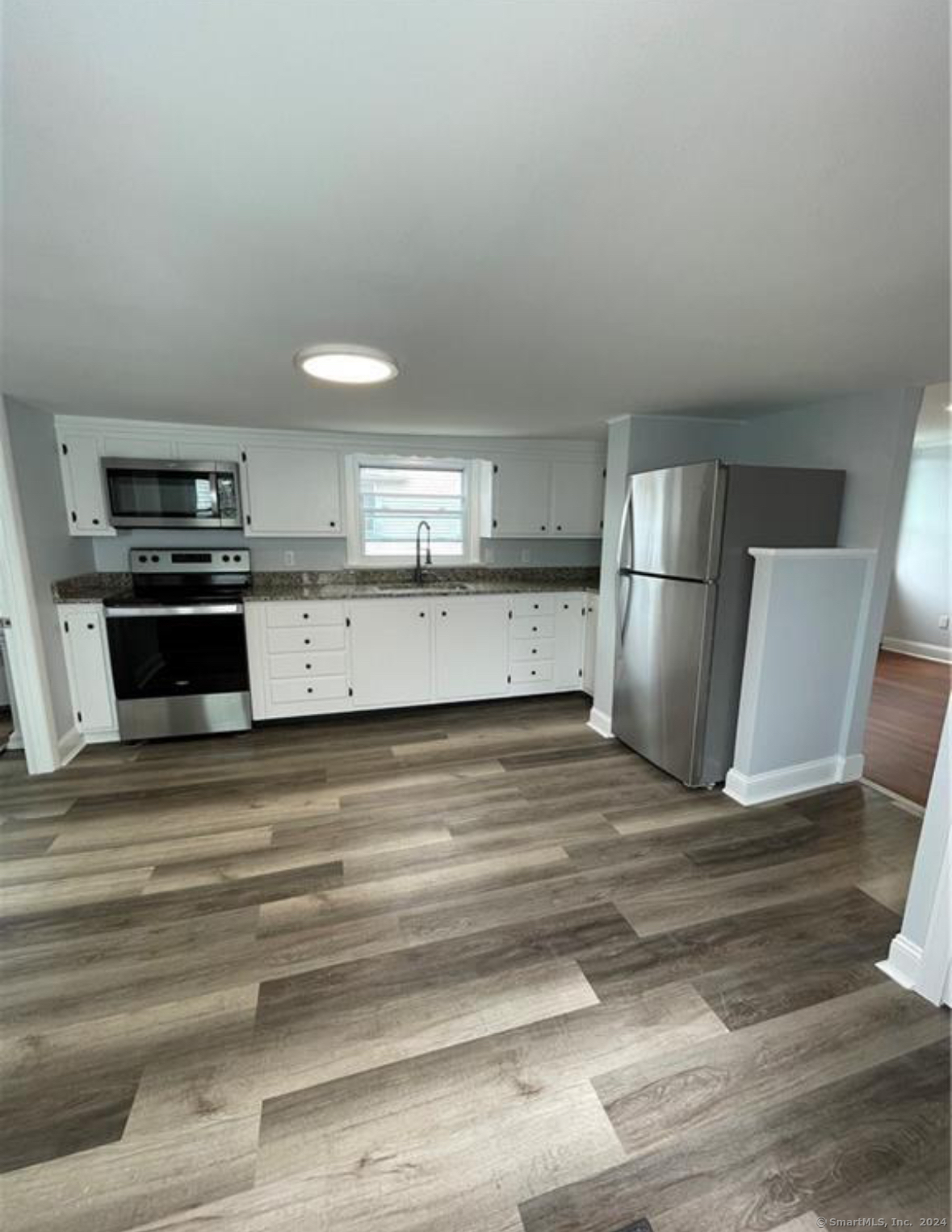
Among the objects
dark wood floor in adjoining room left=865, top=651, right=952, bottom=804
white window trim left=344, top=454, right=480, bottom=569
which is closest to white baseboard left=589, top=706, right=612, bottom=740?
dark wood floor in adjoining room left=865, top=651, right=952, bottom=804

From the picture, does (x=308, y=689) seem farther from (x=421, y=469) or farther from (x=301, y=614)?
(x=421, y=469)

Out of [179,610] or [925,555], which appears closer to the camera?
[179,610]

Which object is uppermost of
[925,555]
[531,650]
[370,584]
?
[925,555]

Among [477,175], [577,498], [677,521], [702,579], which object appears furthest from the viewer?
[577,498]

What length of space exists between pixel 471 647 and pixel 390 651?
24.3 inches

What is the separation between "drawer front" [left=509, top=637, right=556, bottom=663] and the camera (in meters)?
4.02

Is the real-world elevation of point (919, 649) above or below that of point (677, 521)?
below

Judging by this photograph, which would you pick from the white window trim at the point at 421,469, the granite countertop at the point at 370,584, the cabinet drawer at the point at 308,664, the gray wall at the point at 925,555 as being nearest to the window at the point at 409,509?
the white window trim at the point at 421,469

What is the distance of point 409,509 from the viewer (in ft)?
13.9

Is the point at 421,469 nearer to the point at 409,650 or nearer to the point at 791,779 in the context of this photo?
the point at 409,650

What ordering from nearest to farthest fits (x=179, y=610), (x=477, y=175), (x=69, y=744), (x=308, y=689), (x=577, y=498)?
(x=477, y=175), (x=69, y=744), (x=179, y=610), (x=308, y=689), (x=577, y=498)

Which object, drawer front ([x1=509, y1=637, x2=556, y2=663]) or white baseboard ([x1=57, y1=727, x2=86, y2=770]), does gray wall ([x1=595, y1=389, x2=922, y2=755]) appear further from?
white baseboard ([x1=57, y1=727, x2=86, y2=770])

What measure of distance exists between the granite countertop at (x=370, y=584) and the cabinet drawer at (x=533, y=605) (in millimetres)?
58

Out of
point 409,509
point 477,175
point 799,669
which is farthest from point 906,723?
point 477,175
